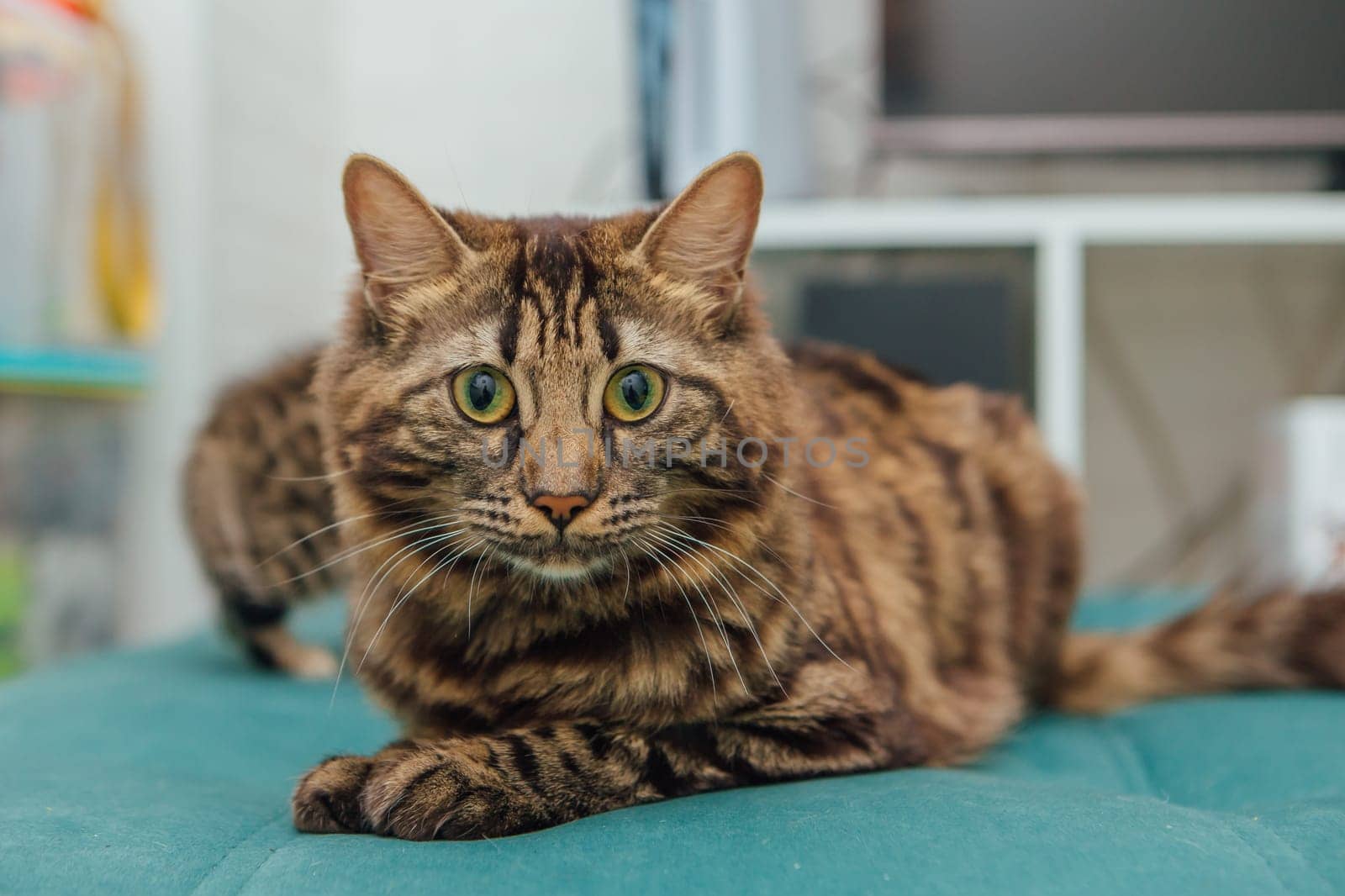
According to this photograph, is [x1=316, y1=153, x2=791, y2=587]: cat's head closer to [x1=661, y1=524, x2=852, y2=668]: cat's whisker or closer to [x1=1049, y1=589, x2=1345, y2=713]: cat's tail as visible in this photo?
[x1=661, y1=524, x2=852, y2=668]: cat's whisker

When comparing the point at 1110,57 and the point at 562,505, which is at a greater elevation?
the point at 1110,57

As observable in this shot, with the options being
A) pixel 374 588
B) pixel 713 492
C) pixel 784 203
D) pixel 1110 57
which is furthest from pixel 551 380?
pixel 1110 57

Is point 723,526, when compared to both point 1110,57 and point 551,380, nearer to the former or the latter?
point 551,380

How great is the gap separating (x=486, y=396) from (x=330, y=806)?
1.15 feet

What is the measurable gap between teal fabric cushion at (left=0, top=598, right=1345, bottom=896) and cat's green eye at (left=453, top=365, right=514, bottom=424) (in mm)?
Result: 334

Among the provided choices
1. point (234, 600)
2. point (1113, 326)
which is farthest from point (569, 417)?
point (1113, 326)

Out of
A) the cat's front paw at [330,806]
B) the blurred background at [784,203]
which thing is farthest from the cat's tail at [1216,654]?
the cat's front paw at [330,806]

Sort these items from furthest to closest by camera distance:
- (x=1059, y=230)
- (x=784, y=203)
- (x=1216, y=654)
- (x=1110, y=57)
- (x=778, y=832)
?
(x=1110, y=57) < (x=784, y=203) < (x=1059, y=230) < (x=1216, y=654) < (x=778, y=832)

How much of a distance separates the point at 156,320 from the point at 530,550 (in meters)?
1.76

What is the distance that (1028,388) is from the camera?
2141 mm

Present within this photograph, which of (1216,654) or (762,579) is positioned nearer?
(762,579)

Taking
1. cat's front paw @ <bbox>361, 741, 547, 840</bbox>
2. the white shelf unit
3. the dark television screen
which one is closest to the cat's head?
cat's front paw @ <bbox>361, 741, 547, 840</bbox>

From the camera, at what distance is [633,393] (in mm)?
883

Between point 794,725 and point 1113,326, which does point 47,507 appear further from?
point 1113,326
